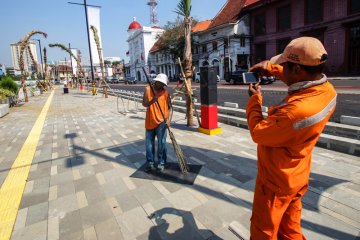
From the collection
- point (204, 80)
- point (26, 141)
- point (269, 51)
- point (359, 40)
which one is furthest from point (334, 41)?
point (26, 141)

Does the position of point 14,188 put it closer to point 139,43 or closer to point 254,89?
point 254,89

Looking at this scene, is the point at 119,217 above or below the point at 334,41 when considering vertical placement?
below

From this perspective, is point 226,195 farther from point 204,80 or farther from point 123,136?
point 123,136

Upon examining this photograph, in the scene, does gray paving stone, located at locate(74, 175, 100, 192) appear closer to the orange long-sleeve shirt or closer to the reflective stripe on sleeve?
→ the orange long-sleeve shirt

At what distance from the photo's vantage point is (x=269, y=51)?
32969 millimetres

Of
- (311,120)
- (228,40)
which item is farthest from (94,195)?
(228,40)

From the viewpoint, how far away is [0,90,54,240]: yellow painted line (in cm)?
309

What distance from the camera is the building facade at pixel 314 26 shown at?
960 inches

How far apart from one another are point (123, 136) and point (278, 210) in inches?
230

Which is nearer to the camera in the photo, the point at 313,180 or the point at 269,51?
the point at 313,180

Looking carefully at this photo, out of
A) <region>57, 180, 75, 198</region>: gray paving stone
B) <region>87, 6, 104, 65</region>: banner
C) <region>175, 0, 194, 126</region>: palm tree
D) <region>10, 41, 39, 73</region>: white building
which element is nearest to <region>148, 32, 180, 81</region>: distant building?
<region>10, 41, 39, 73</region>: white building

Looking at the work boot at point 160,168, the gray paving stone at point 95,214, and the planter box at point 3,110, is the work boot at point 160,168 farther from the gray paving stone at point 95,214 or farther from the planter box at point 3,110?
the planter box at point 3,110

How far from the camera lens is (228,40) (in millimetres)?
35875

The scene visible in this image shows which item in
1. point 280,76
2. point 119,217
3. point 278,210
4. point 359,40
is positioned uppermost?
point 359,40
